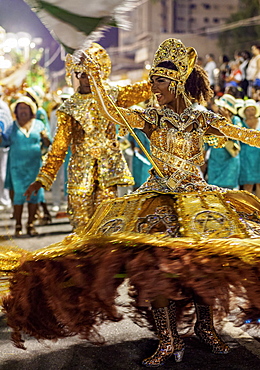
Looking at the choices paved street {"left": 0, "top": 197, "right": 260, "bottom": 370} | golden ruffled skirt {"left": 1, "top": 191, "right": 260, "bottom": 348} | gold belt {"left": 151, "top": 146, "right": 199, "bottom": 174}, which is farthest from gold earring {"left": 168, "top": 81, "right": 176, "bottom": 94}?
paved street {"left": 0, "top": 197, "right": 260, "bottom": 370}

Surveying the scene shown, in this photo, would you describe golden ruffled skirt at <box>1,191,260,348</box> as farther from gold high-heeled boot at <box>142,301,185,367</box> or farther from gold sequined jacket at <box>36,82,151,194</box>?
gold sequined jacket at <box>36,82,151,194</box>

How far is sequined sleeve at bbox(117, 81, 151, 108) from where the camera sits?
5.77 m

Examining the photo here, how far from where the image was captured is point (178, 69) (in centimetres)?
416

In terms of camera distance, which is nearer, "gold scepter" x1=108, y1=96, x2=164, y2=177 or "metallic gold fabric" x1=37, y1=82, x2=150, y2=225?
"gold scepter" x1=108, y1=96, x2=164, y2=177

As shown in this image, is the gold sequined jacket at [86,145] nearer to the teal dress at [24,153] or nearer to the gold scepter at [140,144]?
the gold scepter at [140,144]

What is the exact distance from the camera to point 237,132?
168 inches

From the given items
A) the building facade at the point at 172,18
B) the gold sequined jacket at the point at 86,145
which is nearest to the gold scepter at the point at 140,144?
the gold sequined jacket at the point at 86,145

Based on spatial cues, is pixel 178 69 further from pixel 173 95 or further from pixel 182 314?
pixel 182 314

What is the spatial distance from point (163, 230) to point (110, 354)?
0.97 meters

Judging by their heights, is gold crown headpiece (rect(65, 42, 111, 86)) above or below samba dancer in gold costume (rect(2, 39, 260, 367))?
above

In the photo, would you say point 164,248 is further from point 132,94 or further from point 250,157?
point 250,157

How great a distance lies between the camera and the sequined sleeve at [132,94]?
5.77 meters

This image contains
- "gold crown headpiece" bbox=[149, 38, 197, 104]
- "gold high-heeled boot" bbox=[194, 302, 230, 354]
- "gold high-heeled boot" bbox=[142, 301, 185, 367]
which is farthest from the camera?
"gold crown headpiece" bbox=[149, 38, 197, 104]

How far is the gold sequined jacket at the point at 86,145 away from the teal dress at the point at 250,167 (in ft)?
16.0
